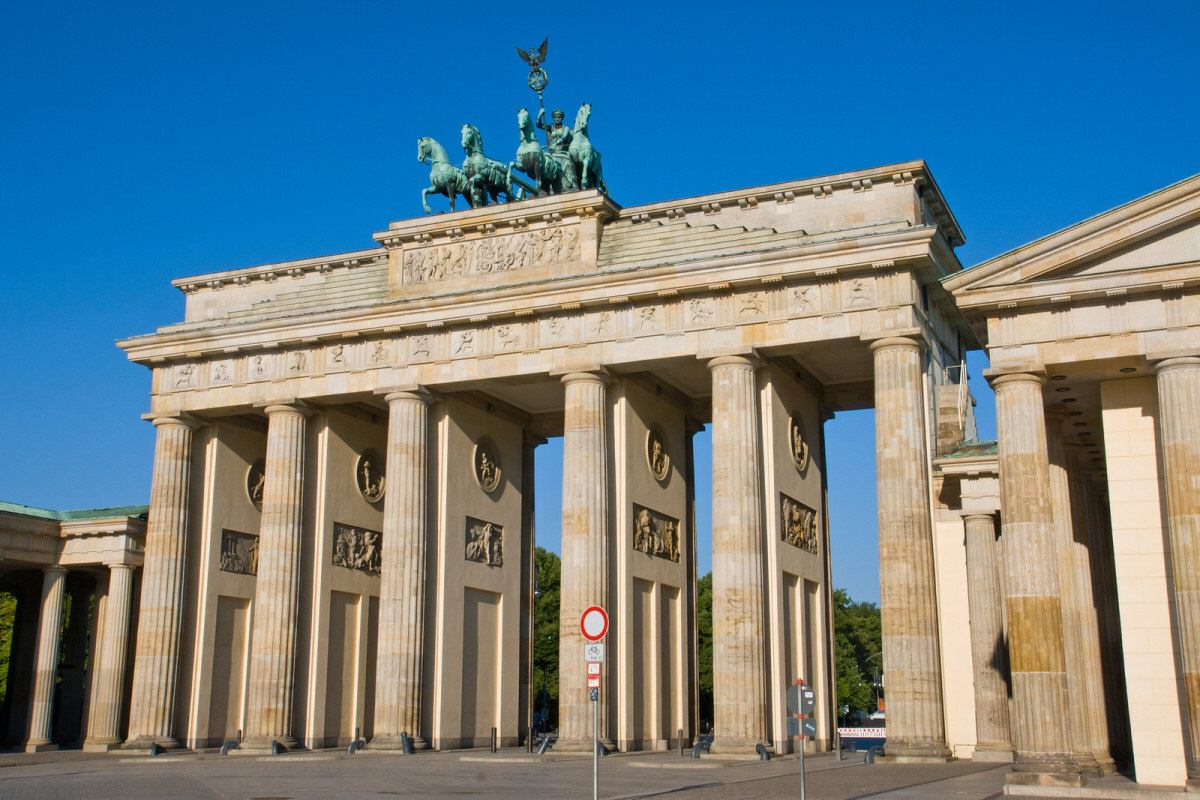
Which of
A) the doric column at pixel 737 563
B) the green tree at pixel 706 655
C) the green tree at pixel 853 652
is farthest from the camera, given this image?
the green tree at pixel 853 652

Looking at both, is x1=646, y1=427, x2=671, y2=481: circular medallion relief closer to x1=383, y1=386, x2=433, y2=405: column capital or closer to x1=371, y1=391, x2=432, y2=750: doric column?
x1=371, y1=391, x2=432, y2=750: doric column

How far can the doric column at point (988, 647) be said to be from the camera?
30.3m

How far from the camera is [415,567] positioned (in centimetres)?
3738

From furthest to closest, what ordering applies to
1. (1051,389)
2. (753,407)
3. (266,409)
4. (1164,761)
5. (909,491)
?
(266,409)
(753,407)
(909,491)
(1051,389)
(1164,761)

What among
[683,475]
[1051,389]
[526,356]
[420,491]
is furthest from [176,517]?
[1051,389]

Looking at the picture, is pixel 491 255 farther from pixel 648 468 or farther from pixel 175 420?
pixel 175 420

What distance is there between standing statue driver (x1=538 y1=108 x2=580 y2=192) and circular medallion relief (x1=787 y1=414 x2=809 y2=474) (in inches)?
402

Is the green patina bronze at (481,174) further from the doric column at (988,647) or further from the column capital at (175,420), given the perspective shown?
the doric column at (988,647)

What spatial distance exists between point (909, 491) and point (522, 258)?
14.0 meters

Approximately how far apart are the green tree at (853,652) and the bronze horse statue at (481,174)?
171 feet

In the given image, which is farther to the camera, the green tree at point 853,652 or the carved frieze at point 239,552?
the green tree at point 853,652

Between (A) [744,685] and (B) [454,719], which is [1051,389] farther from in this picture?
(B) [454,719]

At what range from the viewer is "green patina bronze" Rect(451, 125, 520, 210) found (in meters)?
40.7

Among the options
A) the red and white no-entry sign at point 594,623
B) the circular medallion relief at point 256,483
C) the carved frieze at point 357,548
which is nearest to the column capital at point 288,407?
the carved frieze at point 357,548
